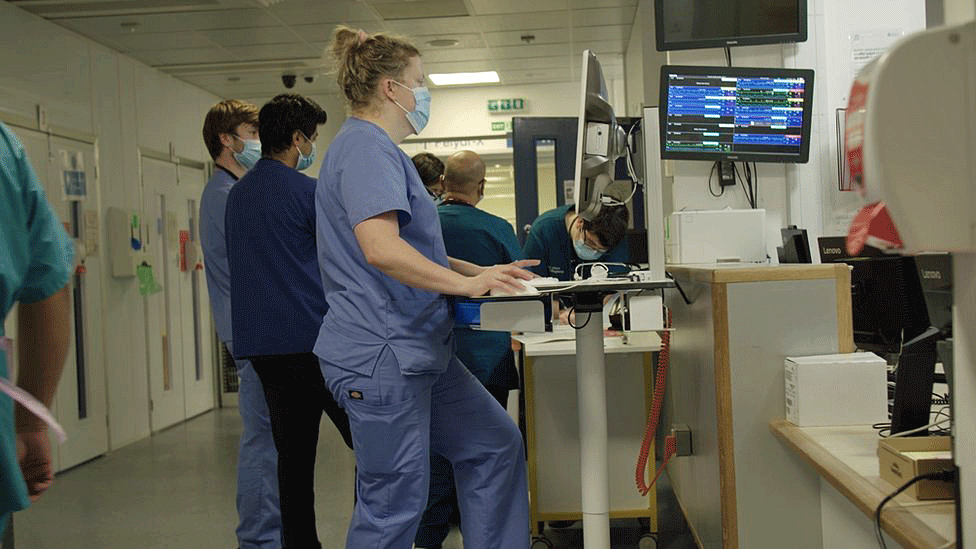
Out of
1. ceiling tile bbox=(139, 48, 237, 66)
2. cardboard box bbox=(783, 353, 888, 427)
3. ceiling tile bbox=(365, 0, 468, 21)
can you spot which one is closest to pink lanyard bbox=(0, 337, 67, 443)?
cardboard box bbox=(783, 353, 888, 427)

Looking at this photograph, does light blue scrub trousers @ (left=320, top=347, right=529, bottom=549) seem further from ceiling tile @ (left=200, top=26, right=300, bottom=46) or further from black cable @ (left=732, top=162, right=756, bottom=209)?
ceiling tile @ (left=200, top=26, right=300, bottom=46)

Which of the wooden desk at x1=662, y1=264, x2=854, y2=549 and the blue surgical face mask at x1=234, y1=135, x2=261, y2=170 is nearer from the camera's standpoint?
the wooden desk at x1=662, y1=264, x2=854, y2=549

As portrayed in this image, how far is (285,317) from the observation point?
2988 mm

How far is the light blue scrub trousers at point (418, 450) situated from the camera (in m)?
2.27

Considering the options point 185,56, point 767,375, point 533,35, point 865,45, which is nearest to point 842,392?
point 767,375

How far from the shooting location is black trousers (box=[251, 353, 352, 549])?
3006mm

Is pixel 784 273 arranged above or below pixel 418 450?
above

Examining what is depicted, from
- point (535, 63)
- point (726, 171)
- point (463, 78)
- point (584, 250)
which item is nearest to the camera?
point (726, 171)

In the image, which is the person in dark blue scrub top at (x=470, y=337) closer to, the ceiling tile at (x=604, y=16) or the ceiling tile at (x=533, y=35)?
the ceiling tile at (x=604, y=16)

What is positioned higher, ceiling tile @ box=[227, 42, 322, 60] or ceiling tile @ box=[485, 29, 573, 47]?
ceiling tile @ box=[485, 29, 573, 47]

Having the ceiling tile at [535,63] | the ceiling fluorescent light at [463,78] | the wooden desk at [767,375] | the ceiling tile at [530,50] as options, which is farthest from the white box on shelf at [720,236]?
the ceiling fluorescent light at [463,78]

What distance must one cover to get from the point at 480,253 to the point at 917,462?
2.19 m

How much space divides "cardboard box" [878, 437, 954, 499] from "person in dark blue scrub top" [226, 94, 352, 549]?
1712mm

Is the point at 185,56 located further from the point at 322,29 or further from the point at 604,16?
the point at 604,16
